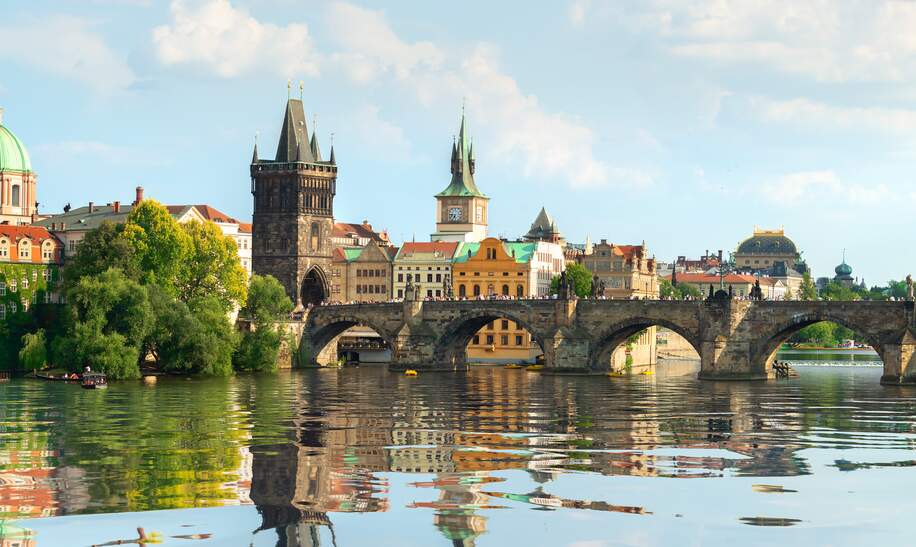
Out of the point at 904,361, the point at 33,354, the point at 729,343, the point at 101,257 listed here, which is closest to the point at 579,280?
the point at 729,343

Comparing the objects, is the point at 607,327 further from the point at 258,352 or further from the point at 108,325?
the point at 108,325

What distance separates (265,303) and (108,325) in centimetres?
2436

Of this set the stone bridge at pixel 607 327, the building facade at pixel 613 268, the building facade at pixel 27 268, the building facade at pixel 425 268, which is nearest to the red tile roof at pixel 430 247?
the building facade at pixel 425 268

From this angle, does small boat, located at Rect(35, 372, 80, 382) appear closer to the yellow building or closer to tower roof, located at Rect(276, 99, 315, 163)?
tower roof, located at Rect(276, 99, 315, 163)

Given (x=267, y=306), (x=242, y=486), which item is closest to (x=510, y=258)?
(x=267, y=306)

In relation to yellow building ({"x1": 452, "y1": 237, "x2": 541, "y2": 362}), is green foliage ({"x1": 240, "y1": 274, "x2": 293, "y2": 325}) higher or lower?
lower

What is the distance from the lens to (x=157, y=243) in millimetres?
133250

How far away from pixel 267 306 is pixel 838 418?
6554 cm

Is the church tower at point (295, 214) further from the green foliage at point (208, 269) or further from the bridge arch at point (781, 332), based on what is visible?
the bridge arch at point (781, 332)

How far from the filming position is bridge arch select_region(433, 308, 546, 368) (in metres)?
142

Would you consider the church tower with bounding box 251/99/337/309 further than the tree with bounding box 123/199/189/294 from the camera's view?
Yes

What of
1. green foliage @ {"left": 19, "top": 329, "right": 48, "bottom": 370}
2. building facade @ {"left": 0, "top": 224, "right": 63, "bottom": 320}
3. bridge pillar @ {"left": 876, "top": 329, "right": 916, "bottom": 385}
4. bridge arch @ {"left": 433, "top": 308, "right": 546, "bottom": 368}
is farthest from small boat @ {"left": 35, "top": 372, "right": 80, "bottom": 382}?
bridge pillar @ {"left": 876, "top": 329, "right": 916, "bottom": 385}

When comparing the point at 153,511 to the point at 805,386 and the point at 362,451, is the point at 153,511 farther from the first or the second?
the point at 805,386

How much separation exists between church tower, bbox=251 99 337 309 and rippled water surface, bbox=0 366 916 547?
62.5 meters
